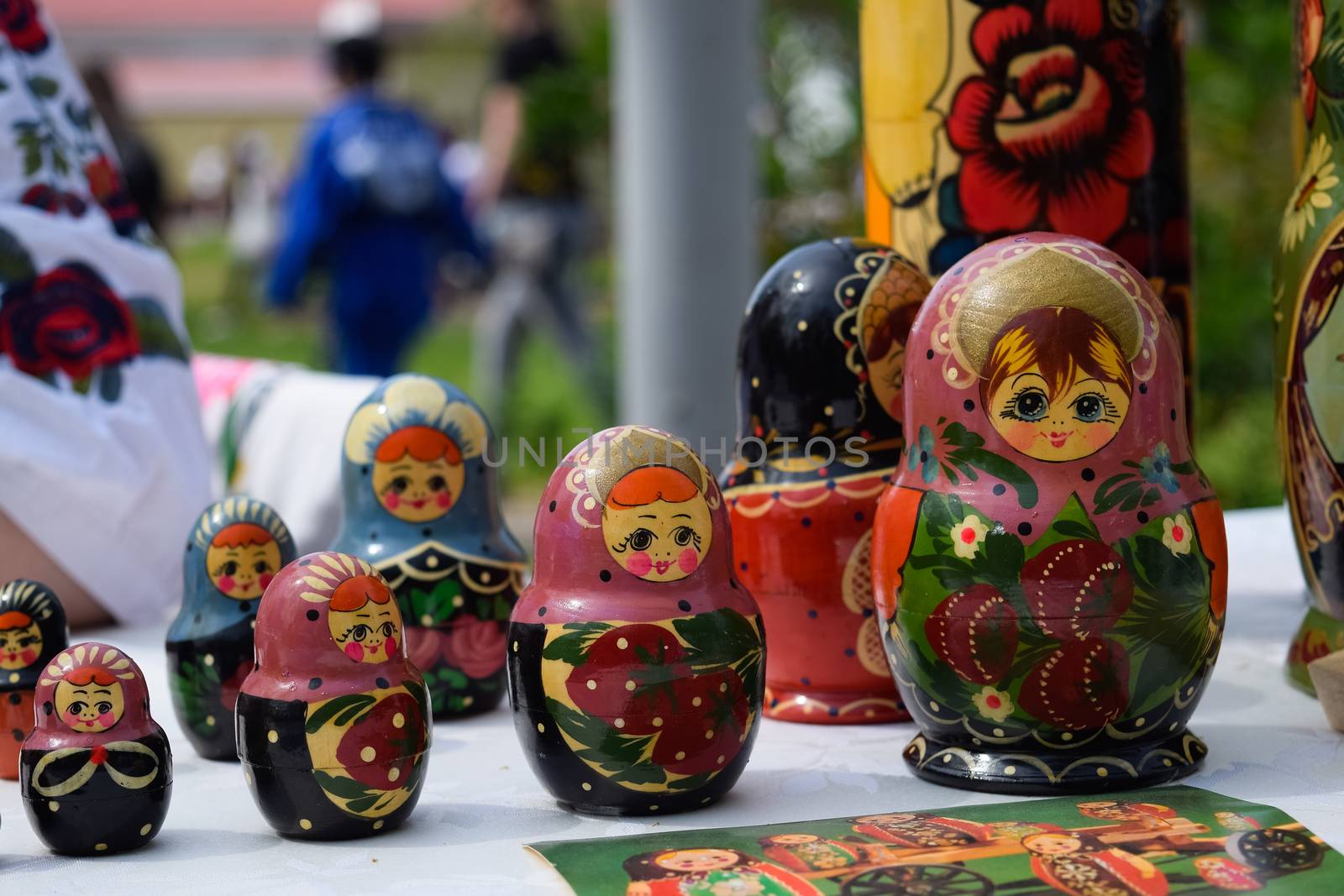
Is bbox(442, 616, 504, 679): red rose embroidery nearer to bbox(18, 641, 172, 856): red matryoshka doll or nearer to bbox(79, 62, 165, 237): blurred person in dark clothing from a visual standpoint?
bbox(18, 641, 172, 856): red matryoshka doll

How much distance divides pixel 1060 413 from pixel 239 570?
2.90 ft

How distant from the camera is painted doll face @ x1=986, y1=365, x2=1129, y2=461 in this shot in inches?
59.7

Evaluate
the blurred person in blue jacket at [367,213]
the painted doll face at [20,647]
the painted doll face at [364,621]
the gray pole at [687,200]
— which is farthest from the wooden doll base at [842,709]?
the blurred person in blue jacket at [367,213]

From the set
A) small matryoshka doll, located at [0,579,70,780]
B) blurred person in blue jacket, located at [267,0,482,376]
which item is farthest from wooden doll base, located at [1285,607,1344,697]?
blurred person in blue jacket, located at [267,0,482,376]

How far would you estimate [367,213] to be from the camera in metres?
4.48

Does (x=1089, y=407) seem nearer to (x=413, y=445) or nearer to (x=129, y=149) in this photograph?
(x=413, y=445)

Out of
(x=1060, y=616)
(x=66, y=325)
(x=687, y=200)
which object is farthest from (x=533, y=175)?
(x=1060, y=616)

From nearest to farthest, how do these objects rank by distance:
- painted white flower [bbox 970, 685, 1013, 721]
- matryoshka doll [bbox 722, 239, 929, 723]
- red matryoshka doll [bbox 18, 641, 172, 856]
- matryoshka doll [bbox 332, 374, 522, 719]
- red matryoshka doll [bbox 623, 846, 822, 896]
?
red matryoshka doll [bbox 623, 846, 822, 896]
red matryoshka doll [bbox 18, 641, 172, 856]
painted white flower [bbox 970, 685, 1013, 721]
matryoshka doll [bbox 722, 239, 929, 723]
matryoshka doll [bbox 332, 374, 522, 719]

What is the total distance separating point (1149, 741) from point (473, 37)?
8.99 meters

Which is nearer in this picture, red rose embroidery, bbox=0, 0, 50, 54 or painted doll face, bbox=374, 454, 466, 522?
painted doll face, bbox=374, 454, 466, 522

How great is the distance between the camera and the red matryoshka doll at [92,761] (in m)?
1.46

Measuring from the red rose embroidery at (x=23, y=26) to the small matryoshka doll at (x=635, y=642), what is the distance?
1.44 m

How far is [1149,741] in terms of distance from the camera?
5.27 ft

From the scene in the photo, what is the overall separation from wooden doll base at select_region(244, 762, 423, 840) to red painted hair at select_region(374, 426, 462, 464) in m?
0.52
